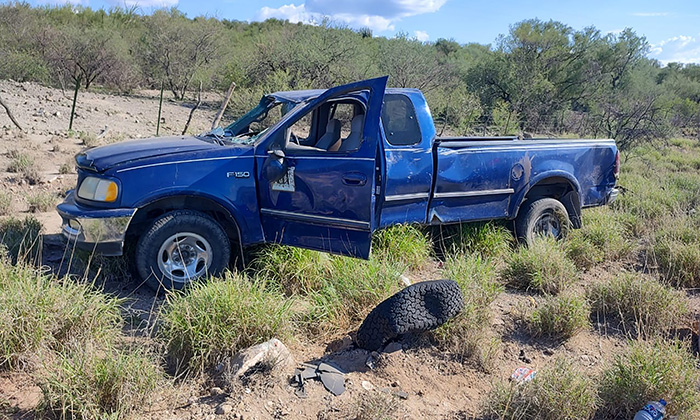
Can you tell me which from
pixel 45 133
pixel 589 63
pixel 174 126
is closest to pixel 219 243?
pixel 45 133

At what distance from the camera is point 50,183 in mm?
9055

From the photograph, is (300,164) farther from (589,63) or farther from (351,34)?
(589,63)

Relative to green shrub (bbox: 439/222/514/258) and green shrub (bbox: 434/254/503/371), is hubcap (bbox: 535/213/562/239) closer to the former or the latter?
green shrub (bbox: 439/222/514/258)

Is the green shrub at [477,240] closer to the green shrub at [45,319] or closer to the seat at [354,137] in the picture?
the seat at [354,137]

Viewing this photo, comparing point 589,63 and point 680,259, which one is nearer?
point 680,259

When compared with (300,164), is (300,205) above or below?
below

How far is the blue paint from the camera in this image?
4602mm

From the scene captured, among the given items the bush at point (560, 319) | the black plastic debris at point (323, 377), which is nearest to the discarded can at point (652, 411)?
the bush at point (560, 319)

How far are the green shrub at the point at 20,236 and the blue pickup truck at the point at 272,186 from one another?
0.82 metres

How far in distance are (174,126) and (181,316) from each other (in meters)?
14.6

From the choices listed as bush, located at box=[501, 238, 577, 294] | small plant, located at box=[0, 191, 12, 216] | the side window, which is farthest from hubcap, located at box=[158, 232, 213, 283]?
small plant, located at box=[0, 191, 12, 216]

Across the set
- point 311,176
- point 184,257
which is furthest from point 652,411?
point 184,257

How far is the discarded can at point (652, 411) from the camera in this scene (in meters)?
3.07

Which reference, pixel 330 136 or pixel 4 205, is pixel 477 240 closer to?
pixel 330 136
